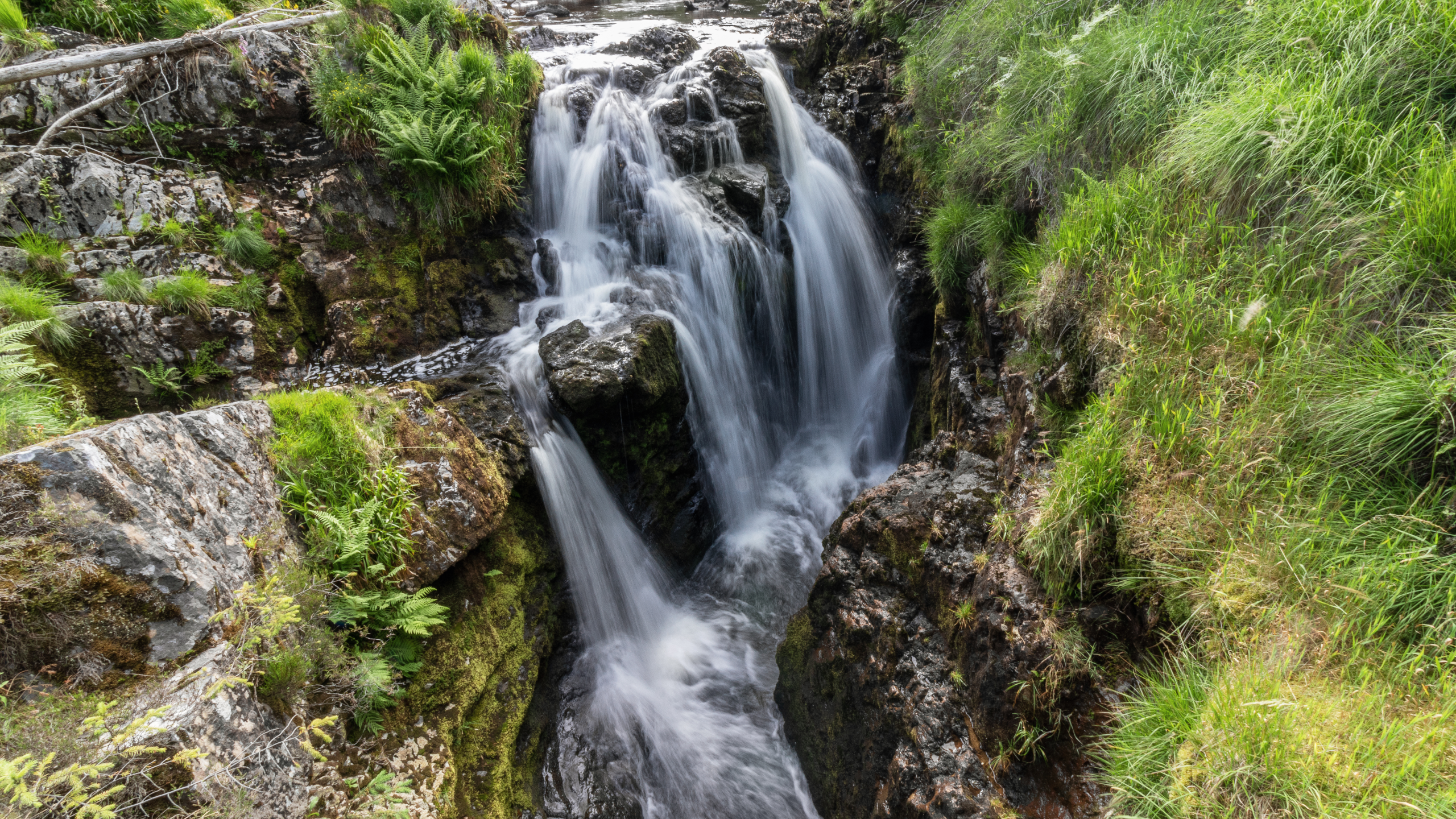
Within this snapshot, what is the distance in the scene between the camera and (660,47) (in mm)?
9906

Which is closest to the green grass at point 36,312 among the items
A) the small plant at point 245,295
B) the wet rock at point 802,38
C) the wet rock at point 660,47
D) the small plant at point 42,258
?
the small plant at point 42,258

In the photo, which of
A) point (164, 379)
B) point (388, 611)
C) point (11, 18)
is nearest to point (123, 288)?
point (164, 379)

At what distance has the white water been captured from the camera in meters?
5.05

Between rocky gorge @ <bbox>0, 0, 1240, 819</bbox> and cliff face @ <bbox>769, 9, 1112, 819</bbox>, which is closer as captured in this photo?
rocky gorge @ <bbox>0, 0, 1240, 819</bbox>

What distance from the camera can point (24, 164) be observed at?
483 centimetres

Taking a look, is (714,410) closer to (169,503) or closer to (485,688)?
(485,688)

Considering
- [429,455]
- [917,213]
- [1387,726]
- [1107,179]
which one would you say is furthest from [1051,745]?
[917,213]

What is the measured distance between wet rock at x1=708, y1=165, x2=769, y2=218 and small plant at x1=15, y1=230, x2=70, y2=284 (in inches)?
254

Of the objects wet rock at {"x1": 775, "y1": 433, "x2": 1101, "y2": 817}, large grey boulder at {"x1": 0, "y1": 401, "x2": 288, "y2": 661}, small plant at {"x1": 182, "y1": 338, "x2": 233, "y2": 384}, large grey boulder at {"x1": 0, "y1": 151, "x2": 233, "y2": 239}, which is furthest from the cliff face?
large grey boulder at {"x1": 0, "y1": 151, "x2": 233, "y2": 239}

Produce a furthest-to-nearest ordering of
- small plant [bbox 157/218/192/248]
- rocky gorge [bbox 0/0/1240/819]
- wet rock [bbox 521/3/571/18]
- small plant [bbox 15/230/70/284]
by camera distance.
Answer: wet rock [bbox 521/3/571/18]
small plant [bbox 157/218/192/248]
small plant [bbox 15/230/70/284]
rocky gorge [bbox 0/0/1240/819]

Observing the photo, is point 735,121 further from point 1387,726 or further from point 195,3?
point 1387,726

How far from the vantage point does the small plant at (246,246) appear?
18.2 feet

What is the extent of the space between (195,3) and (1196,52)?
9.19 metres

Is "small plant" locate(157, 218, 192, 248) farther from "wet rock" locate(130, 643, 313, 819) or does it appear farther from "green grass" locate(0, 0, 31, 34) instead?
"wet rock" locate(130, 643, 313, 819)
